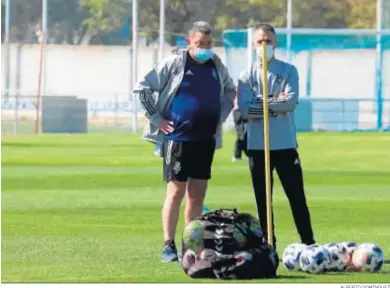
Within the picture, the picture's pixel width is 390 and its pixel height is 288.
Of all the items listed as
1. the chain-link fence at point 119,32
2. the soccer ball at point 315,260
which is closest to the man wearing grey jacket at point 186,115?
the soccer ball at point 315,260

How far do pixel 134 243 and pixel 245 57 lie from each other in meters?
33.8

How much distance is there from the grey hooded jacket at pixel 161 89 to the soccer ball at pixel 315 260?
1500 millimetres

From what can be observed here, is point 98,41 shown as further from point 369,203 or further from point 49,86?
point 369,203

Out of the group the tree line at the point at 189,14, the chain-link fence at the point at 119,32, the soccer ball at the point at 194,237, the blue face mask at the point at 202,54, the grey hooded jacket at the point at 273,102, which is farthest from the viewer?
the tree line at the point at 189,14

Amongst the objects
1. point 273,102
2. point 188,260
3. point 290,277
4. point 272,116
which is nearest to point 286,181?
point 272,116

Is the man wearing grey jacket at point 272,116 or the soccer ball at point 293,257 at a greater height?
the man wearing grey jacket at point 272,116

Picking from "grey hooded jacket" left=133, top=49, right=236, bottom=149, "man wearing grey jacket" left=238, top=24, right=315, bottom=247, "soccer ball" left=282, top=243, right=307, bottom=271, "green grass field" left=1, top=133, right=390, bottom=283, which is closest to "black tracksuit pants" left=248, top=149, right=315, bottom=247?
"man wearing grey jacket" left=238, top=24, right=315, bottom=247

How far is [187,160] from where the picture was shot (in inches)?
464

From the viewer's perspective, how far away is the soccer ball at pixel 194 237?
10828 mm

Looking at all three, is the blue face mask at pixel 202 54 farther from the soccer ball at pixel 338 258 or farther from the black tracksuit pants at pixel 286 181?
the soccer ball at pixel 338 258

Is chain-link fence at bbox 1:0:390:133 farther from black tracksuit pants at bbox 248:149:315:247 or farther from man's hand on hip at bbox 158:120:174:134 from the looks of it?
man's hand on hip at bbox 158:120:174:134

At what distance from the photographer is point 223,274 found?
1064 cm

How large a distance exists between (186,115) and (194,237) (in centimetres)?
131

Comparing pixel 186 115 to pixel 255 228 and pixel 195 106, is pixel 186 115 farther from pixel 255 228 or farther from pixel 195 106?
pixel 255 228
